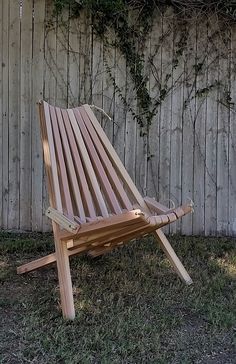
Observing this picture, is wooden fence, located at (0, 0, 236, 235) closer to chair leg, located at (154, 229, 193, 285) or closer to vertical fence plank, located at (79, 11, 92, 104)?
vertical fence plank, located at (79, 11, 92, 104)

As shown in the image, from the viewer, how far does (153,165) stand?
4.21 meters

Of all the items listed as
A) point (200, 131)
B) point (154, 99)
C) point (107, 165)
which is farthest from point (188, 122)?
point (107, 165)

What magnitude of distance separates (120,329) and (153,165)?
87.7 inches

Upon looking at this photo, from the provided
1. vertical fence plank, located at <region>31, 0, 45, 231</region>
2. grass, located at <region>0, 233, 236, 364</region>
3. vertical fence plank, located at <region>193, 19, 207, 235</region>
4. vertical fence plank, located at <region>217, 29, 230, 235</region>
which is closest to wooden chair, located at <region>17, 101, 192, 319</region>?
grass, located at <region>0, 233, 236, 364</region>

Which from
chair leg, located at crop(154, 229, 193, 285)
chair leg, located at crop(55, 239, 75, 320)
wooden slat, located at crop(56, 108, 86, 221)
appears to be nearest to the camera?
chair leg, located at crop(55, 239, 75, 320)

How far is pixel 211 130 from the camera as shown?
13.8ft

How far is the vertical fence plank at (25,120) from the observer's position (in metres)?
4.14

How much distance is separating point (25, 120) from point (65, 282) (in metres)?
2.19

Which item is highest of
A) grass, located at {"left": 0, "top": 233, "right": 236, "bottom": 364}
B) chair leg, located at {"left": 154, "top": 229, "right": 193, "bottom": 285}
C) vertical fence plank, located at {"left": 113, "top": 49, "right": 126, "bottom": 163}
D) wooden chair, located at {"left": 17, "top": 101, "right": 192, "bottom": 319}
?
vertical fence plank, located at {"left": 113, "top": 49, "right": 126, "bottom": 163}

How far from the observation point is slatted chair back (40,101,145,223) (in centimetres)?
271

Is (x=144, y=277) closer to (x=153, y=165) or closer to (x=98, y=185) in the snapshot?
(x=98, y=185)

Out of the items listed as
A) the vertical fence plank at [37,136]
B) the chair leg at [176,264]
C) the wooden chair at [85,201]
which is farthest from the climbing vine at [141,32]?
the chair leg at [176,264]

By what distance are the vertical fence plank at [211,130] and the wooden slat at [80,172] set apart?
1585 mm

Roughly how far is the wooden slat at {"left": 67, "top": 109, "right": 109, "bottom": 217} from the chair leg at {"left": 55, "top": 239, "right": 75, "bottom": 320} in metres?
0.36
